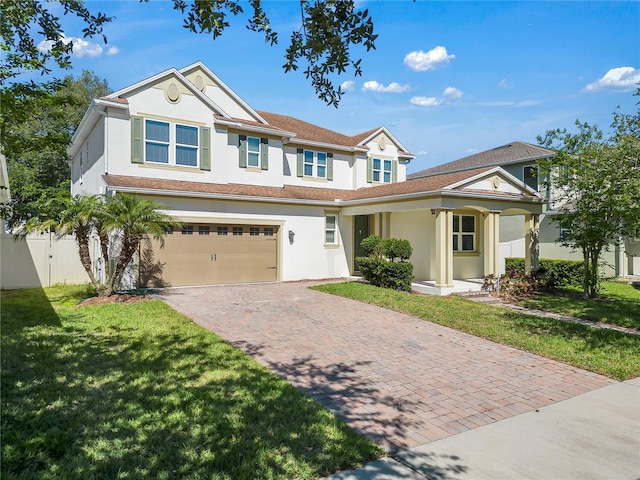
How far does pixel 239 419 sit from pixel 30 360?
3.76 metres

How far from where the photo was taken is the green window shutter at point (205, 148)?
47.6 ft

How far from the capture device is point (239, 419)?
13.3 ft

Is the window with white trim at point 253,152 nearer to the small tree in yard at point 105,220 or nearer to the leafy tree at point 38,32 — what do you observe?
the small tree in yard at point 105,220

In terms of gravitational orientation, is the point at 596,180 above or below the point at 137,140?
below

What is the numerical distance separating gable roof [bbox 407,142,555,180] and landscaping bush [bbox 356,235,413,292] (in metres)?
11.9

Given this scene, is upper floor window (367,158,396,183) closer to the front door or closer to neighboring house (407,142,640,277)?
neighboring house (407,142,640,277)

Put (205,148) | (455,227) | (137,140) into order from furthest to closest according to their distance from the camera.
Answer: (455,227) → (205,148) → (137,140)

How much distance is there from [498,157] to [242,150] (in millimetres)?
17249

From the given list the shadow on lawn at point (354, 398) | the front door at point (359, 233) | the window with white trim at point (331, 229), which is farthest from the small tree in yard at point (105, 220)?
the front door at point (359, 233)

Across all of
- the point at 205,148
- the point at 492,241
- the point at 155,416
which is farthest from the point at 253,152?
the point at 155,416

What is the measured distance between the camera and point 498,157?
25.0m

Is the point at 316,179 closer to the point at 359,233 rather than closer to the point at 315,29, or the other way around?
the point at 359,233

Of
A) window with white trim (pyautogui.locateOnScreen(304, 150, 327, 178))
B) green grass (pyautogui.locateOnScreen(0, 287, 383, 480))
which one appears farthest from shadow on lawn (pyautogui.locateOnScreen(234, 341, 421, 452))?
window with white trim (pyautogui.locateOnScreen(304, 150, 327, 178))

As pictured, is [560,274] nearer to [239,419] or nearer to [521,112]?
[521,112]
